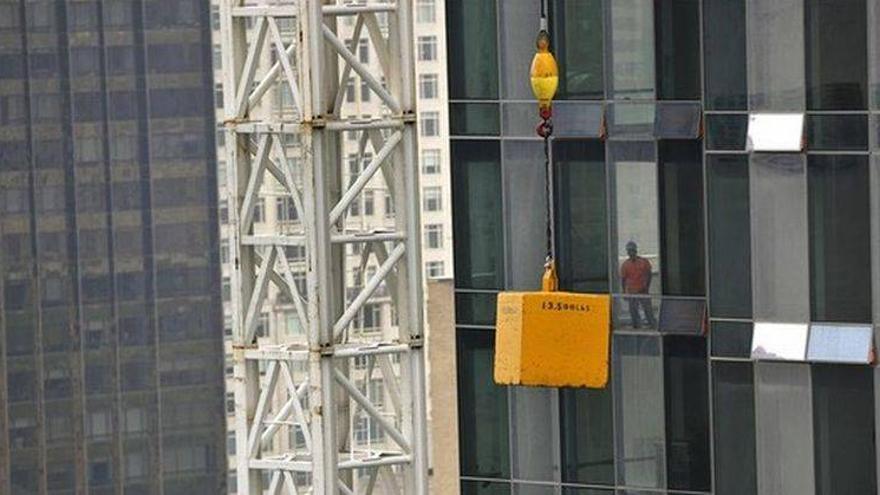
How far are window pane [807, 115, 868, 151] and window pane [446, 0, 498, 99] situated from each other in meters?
4.63

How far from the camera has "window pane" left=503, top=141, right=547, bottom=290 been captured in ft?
123

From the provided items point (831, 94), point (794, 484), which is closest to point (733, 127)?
point (831, 94)

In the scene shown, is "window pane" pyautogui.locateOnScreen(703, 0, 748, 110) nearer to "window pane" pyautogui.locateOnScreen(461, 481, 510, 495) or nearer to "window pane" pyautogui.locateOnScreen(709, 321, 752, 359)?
"window pane" pyautogui.locateOnScreen(709, 321, 752, 359)

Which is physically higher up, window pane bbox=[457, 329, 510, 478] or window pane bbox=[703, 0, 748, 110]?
window pane bbox=[703, 0, 748, 110]

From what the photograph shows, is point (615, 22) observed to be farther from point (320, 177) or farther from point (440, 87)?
point (440, 87)

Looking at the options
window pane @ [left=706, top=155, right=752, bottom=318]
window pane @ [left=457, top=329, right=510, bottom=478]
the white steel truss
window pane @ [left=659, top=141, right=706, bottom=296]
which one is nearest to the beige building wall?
window pane @ [left=457, top=329, right=510, bottom=478]

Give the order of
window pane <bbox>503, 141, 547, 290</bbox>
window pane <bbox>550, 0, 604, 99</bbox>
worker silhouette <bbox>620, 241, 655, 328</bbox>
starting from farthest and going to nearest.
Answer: window pane <bbox>503, 141, 547, 290</bbox> → window pane <bbox>550, 0, 604, 99</bbox> → worker silhouette <bbox>620, 241, 655, 328</bbox>

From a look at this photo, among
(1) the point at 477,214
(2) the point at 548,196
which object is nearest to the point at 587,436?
(2) the point at 548,196

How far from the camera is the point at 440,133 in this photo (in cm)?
18900

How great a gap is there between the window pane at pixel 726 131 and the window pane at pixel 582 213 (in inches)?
69.7

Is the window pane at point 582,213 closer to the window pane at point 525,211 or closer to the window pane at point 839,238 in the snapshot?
the window pane at point 525,211

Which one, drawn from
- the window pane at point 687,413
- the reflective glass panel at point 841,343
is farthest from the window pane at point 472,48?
the reflective glass panel at point 841,343

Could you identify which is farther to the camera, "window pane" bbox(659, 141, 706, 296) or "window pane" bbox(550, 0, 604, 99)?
"window pane" bbox(550, 0, 604, 99)

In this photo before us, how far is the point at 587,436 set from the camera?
37469 mm
